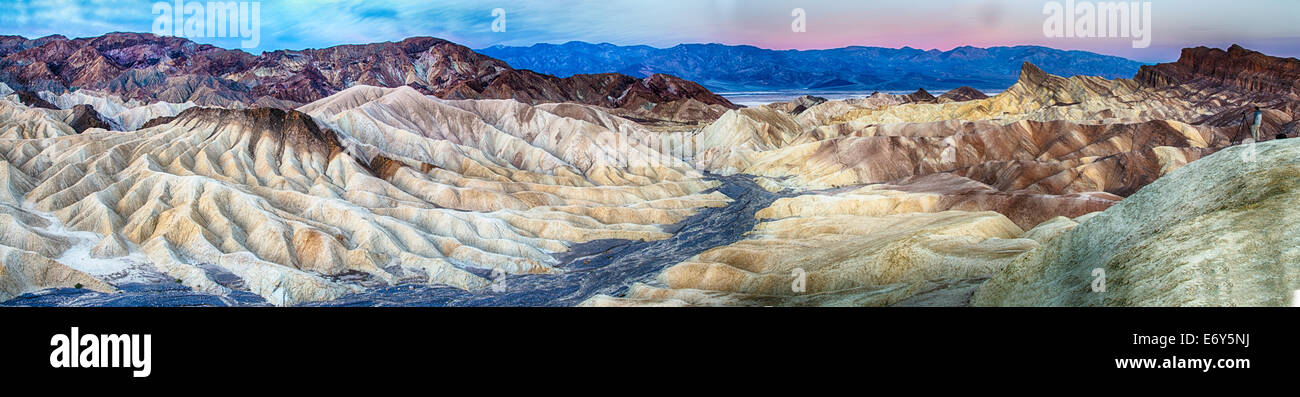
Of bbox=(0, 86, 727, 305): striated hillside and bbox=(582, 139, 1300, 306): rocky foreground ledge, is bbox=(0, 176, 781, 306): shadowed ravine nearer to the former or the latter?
bbox=(0, 86, 727, 305): striated hillside

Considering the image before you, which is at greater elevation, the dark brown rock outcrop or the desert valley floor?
the dark brown rock outcrop

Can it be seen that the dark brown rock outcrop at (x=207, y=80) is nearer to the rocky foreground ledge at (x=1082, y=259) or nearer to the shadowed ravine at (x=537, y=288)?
the shadowed ravine at (x=537, y=288)

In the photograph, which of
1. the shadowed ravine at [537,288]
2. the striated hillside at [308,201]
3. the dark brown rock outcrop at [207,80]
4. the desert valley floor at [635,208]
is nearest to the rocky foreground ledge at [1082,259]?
the desert valley floor at [635,208]

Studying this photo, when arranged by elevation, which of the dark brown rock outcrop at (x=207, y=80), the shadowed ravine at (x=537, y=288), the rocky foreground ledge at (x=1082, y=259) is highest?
the dark brown rock outcrop at (x=207, y=80)

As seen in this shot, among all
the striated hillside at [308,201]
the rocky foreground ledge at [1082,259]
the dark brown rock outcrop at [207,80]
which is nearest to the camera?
the rocky foreground ledge at [1082,259]

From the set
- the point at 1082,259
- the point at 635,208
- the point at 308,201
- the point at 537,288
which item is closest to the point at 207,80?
the point at 308,201

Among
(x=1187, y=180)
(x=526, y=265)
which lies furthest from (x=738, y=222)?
(x=1187, y=180)

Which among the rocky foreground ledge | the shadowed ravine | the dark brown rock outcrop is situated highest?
the dark brown rock outcrop

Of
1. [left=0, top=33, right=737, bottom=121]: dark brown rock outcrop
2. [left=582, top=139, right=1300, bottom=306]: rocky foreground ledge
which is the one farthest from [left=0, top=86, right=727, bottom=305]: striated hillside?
[left=0, top=33, right=737, bottom=121]: dark brown rock outcrop
